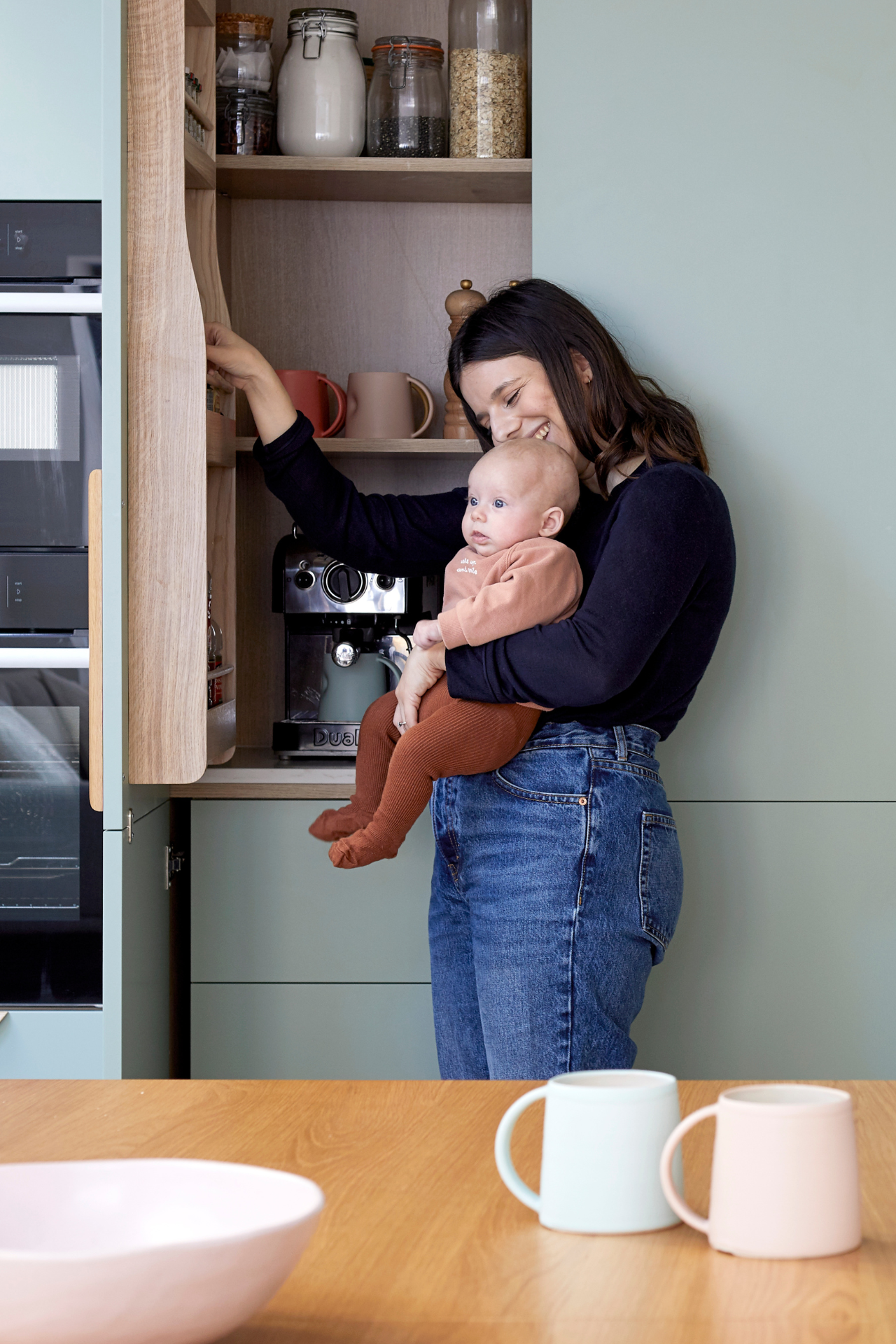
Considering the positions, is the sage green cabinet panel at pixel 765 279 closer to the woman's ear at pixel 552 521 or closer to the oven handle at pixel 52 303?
the woman's ear at pixel 552 521

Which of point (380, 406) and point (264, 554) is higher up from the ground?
point (380, 406)

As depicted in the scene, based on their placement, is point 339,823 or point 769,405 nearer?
point 339,823

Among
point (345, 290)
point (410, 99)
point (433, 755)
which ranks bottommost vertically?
point (433, 755)

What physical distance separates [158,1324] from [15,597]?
4.91ft

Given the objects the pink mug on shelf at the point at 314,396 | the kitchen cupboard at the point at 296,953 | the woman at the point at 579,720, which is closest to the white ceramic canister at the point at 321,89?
the pink mug on shelf at the point at 314,396

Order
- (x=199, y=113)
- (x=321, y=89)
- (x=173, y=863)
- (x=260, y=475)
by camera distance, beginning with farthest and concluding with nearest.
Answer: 1. (x=260, y=475)
2. (x=321, y=89)
3. (x=173, y=863)
4. (x=199, y=113)

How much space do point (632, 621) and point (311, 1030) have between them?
3.38 ft

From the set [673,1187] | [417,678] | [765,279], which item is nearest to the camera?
[673,1187]

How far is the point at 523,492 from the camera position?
5.45 feet

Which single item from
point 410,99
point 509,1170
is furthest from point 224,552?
point 509,1170

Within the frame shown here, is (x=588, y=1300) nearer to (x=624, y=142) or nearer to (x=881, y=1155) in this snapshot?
(x=881, y=1155)

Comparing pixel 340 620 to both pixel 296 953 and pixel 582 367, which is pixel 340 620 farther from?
pixel 582 367

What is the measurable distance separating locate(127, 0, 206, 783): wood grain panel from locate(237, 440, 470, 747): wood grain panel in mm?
744

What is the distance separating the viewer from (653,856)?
63.1 inches
